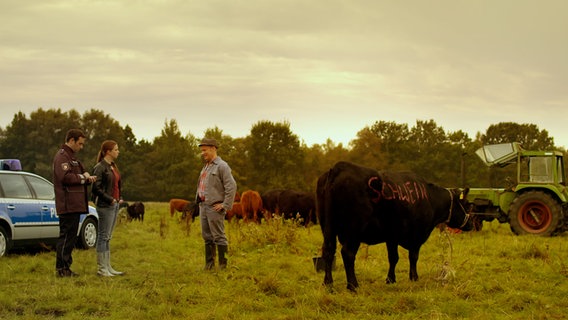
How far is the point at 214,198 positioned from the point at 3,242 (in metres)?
3.90

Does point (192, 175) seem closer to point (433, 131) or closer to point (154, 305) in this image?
point (433, 131)

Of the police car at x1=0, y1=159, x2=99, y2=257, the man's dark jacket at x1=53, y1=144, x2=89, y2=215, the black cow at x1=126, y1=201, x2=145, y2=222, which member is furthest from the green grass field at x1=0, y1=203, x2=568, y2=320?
the black cow at x1=126, y1=201, x2=145, y2=222

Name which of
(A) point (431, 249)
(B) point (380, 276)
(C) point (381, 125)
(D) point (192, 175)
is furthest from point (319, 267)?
(C) point (381, 125)

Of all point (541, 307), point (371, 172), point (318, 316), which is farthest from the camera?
point (371, 172)

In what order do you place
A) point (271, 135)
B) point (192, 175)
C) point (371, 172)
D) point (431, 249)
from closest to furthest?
point (371, 172) → point (431, 249) → point (271, 135) → point (192, 175)

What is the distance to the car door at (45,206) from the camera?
1130 cm

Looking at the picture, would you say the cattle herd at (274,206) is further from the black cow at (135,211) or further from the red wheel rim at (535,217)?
the red wheel rim at (535,217)

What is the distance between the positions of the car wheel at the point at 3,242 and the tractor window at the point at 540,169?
45.1 feet

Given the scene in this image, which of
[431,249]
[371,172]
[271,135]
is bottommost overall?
[431,249]

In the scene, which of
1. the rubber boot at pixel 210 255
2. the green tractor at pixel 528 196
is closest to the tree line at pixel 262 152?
the green tractor at pixel 528 196

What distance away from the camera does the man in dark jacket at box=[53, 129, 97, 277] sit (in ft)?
28.8

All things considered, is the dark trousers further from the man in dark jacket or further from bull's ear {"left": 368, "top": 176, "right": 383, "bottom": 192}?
bull's ear {"left": 368, "top": 176, "right": 383, "bottom": 192}

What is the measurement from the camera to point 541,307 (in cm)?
673

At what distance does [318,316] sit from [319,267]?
3.27 m
